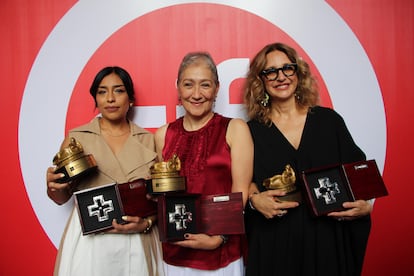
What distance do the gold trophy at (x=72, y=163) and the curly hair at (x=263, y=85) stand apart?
0.91m

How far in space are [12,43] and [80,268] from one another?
1.60m

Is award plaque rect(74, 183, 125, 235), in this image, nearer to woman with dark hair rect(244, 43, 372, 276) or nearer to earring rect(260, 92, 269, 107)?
woman with dark hair rect(244, 43, 372, 276)

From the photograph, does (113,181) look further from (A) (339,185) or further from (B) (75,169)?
(A) (339,185)

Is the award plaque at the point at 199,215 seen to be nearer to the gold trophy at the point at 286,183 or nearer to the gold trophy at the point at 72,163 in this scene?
the gold trophy at the point at 286,183

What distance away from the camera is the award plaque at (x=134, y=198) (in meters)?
1.64

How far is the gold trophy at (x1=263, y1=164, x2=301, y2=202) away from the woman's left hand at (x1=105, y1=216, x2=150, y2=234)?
0.62 m

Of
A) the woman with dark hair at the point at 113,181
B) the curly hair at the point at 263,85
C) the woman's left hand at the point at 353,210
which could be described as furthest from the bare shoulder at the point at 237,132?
the woman's left hand at the point at 353,210

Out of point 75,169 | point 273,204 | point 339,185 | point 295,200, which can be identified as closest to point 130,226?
point 75,169

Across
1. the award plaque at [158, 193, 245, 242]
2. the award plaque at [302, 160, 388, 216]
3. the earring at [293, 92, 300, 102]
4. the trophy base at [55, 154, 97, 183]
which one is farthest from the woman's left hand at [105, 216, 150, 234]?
the earring at [293, 92, 300, 102]

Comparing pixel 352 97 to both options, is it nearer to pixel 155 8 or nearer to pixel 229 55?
pixel 229 55

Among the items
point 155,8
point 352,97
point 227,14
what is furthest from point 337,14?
point 155,8

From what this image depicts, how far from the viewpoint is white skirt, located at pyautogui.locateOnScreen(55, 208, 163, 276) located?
174 centimetres

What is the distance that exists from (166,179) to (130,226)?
1.01 feet

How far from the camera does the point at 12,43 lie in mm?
2445
